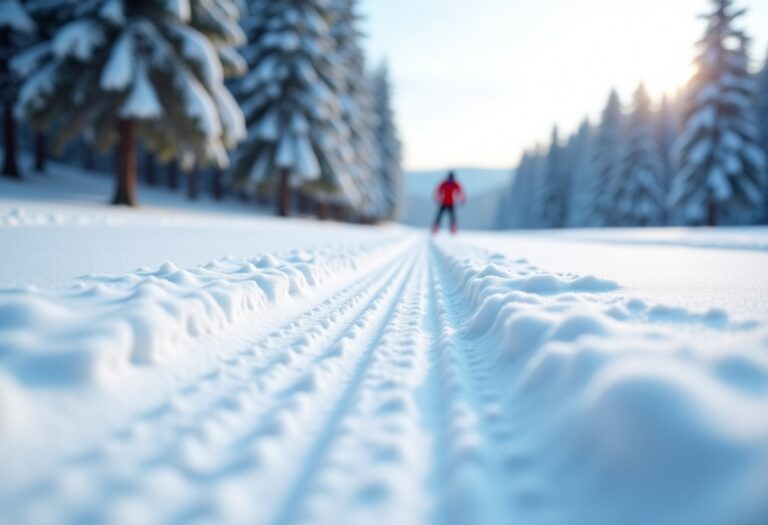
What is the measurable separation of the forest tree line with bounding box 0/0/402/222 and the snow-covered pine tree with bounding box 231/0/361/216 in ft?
0.16

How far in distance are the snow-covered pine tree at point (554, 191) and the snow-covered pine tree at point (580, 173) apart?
5.86ft

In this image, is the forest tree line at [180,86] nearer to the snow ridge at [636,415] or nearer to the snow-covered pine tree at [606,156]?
the snow ridge at [636,415]

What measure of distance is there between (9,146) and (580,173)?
49.6m

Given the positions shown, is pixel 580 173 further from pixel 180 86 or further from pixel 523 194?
pixel 180 86

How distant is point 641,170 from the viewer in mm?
30359

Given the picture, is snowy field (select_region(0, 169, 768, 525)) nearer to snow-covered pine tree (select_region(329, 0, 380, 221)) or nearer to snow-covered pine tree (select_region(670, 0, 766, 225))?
snow-covered pine tree (select_region(329, 0, 380, 221))

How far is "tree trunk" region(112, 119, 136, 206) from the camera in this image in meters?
11.3

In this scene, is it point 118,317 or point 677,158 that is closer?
point 118,317

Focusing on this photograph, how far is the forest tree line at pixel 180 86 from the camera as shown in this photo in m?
10.2

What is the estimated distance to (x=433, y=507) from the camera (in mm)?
1062

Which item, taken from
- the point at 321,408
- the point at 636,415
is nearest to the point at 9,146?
the point at 321,408

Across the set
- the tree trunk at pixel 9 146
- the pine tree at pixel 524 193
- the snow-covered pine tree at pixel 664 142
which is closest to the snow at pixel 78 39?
the tree trunk at pixel 9 146

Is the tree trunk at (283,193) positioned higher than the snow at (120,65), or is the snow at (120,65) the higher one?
the snow at (120,65)

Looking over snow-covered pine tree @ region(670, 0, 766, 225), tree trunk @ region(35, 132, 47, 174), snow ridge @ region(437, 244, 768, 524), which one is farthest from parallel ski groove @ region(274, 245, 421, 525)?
snow-covered pine tree @ region(670, 0, 766, 225)
